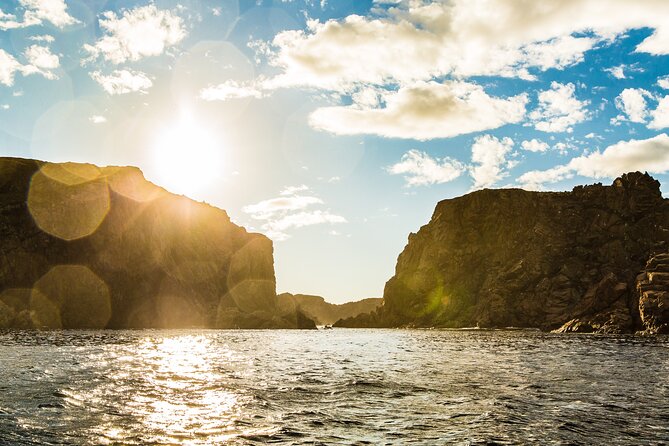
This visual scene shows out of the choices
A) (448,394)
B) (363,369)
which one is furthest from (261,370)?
(448,394)

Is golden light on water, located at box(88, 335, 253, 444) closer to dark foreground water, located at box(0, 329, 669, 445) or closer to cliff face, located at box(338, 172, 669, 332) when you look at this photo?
dark foreground water, located at box(0, 329, 669, 445)

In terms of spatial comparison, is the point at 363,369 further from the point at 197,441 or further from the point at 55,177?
the point at 55,177

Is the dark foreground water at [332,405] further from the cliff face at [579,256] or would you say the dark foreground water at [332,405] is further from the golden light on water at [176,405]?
the cliff face at [579,256]

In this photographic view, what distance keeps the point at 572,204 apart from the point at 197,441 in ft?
639

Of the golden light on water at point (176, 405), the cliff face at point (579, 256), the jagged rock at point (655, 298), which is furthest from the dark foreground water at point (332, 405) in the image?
the cliff face at point (579, 256)

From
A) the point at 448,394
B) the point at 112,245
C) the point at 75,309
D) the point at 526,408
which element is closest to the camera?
the point at 526,408

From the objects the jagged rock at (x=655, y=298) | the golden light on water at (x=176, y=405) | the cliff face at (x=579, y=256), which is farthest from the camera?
the cliff face at (x=579, y=256)

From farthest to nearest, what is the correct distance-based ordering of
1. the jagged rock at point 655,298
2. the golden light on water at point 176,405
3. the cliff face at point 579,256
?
the cliff face at point 579,256
the jagged rock at point 655,298
the golden light on water at point 176,405

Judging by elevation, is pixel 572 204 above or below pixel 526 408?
above

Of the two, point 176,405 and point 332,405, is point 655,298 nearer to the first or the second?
point 332,405

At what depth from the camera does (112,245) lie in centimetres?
19512

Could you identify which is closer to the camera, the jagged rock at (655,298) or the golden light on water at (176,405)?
the golden light on water at (176,405)

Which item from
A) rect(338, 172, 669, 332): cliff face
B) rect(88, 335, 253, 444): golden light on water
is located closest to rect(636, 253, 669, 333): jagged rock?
rect(338, 172, 669, 332): cliff face

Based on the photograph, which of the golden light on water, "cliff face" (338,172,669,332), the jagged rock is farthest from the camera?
"cliff face" (338,172,669,332)
